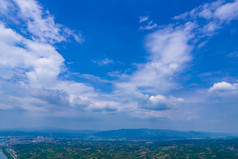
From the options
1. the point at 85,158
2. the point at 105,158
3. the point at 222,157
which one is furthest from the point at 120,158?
the point at 222,157

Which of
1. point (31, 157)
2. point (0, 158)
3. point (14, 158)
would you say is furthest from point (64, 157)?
point (0, 158)

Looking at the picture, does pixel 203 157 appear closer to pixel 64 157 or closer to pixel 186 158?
pixel 186 158

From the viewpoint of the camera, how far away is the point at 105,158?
12412 cm

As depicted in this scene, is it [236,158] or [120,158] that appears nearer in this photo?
[236,158]

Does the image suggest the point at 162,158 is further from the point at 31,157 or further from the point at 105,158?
the point at 31,157

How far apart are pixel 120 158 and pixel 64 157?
144ft

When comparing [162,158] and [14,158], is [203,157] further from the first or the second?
[14,158]

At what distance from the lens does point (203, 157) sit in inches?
5143

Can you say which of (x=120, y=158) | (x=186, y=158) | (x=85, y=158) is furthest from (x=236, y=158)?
(x=85, y=158)

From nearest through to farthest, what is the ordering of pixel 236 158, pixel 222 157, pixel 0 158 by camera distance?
pixel 236 158
pixel 222 157
pixel 0 158

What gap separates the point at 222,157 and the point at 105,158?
302ft

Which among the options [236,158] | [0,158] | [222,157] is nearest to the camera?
[236,158]

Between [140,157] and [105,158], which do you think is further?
[140,157]

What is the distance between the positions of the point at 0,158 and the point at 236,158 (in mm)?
187000
